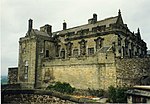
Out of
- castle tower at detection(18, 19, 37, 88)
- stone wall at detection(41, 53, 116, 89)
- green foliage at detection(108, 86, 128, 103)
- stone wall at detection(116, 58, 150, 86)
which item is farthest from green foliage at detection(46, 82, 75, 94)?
stone wall at detection(116, 58, 150, 86)

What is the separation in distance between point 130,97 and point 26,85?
21948 millimetres

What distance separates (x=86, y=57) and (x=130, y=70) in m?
5.58

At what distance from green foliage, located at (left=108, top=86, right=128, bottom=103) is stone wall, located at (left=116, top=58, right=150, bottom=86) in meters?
1.05

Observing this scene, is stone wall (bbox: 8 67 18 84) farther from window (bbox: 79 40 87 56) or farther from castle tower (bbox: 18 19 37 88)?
window (bbox: 79 40 87 56)

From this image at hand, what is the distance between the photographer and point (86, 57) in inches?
1135

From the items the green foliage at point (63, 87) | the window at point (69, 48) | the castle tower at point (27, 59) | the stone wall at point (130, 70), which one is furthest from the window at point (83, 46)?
the stone wall at point (130, 70)

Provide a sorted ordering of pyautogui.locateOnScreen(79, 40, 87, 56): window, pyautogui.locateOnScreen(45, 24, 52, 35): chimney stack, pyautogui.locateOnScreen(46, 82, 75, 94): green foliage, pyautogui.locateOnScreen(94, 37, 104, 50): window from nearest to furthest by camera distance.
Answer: pyautogui.locateOnScreen(46, 82, 75, 94): green foliage
pyautogui.locateOnScreen(94, 37, 104, 50): window
pyautogui.locateOnScreen(79, 40, 87, 56): window
pyautogui.locateOnScreen(45, 24, 52, 35): chimney stack

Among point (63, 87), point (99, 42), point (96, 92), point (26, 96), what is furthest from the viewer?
point (99, 42)

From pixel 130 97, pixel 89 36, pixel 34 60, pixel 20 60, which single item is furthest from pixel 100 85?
pixel 20 60

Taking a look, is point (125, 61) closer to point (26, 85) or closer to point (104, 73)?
point (104, 73)

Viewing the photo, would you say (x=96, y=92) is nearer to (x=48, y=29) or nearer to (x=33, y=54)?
(x=33, y=54)

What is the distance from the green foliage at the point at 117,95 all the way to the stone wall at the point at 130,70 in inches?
41.2

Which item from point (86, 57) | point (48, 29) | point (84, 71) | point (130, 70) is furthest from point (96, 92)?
point (48, 29)

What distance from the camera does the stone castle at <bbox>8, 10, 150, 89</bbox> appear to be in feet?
87.6
